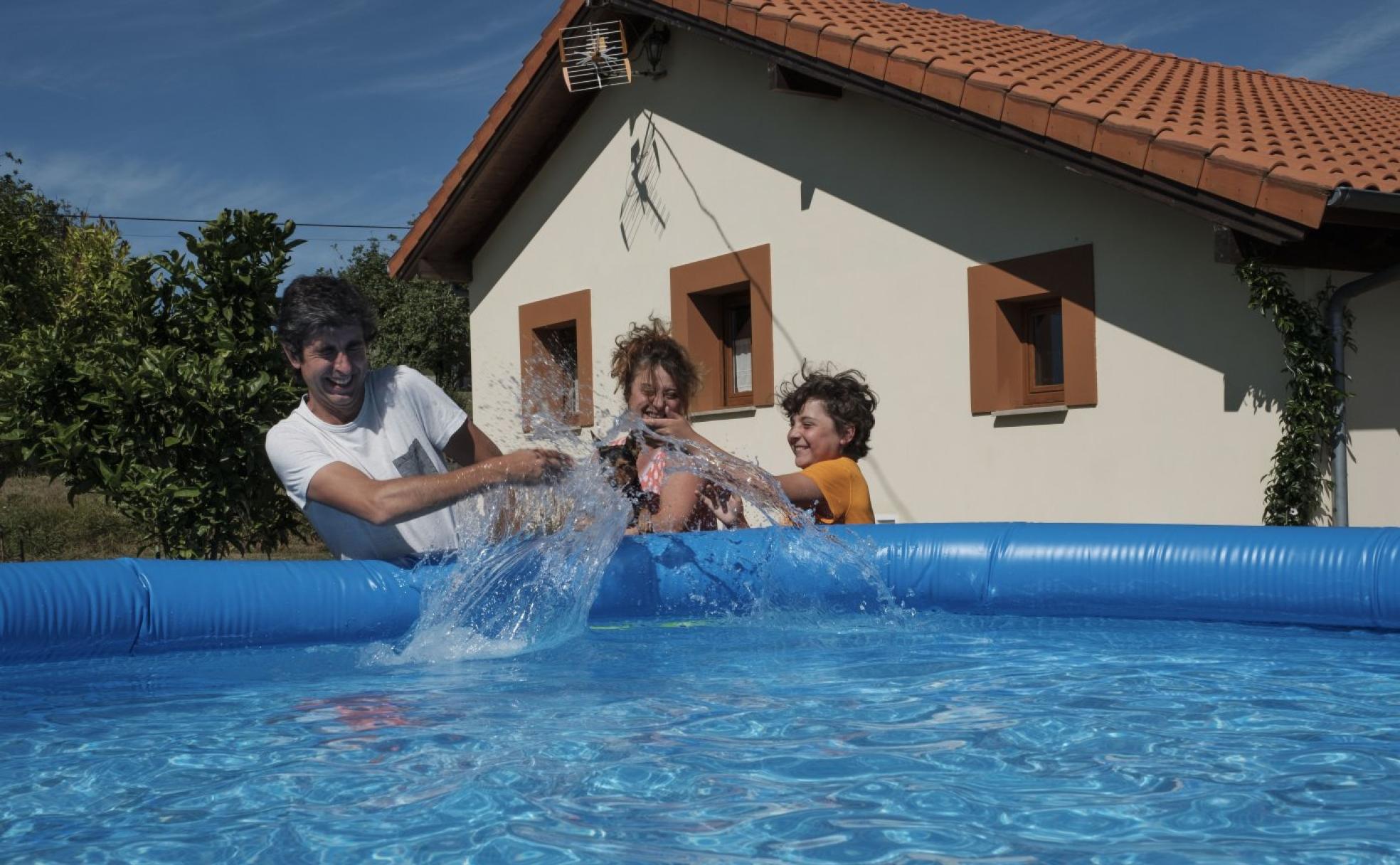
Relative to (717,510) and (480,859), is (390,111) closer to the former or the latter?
(717,510)

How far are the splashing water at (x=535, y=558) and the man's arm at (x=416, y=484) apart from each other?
153 mm

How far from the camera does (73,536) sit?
15305 mm

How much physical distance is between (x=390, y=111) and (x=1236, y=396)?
115ft

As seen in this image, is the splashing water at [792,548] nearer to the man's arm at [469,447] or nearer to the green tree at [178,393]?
the man's arm at [469,447]

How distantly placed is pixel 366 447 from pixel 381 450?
54mm

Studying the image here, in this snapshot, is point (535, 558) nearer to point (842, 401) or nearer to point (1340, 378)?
point (842, 401)

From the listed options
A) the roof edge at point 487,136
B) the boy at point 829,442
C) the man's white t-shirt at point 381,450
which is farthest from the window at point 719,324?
the man's white t-shirt at point 381,450

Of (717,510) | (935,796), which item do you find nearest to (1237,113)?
(717,510)

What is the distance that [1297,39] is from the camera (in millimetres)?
34250

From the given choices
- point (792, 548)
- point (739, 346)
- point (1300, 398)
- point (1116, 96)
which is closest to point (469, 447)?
point (792, 548)

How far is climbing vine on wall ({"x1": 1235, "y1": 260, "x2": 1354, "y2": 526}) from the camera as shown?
7566 mm

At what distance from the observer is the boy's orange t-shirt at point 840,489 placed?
6.07 meters

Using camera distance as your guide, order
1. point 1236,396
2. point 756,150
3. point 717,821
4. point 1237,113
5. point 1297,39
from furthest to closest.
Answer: point 1297,39 → point 756,150 → point 1237,113 → point 1236,396 → point 717,821

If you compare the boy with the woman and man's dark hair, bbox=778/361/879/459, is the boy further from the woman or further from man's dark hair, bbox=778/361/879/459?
the woman
